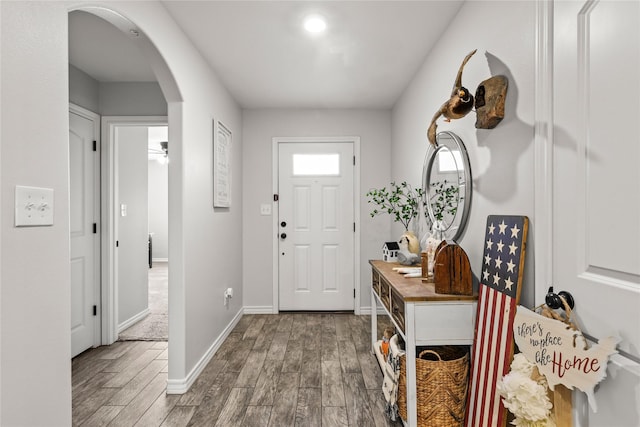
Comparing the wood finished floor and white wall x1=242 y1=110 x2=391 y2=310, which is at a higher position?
white wall x1=242 y1=110 x2=391 y2=310

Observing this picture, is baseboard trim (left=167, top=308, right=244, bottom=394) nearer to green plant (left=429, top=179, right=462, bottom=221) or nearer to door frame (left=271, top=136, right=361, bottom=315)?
door frame (left=271, top=136, right=361, bottom=315)

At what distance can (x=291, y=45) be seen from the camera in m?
2.65

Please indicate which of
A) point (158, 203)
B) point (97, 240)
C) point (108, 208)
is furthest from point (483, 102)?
point (158, 203)

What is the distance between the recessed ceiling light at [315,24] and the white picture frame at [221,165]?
3.83 ft

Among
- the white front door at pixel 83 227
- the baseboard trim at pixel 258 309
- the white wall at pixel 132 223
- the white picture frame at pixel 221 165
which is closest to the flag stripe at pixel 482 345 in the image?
the white picture frame at pixel 221 165

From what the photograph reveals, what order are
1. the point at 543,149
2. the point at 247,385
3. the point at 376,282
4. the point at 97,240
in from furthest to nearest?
the point at 97,240
the point at 376,282
the point at 247,385
the point at 543,149

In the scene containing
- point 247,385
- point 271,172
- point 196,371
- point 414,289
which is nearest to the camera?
point 414,289

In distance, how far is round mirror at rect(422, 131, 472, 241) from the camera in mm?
2096

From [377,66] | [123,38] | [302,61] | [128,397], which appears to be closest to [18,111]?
[123,38]

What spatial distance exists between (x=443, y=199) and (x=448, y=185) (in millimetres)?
124

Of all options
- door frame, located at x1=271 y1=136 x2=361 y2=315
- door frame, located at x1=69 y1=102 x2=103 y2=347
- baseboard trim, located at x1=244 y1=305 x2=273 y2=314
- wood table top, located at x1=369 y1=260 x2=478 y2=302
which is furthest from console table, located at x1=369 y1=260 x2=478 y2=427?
door frame, located at x1=69 y1=102 x2=103 y2=347

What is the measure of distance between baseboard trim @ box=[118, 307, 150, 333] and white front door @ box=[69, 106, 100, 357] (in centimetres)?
34

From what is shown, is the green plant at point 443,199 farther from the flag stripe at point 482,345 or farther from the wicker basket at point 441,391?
the wicker basket at point 441,391

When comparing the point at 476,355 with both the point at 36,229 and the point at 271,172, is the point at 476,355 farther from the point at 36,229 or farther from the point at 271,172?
the point at 271,172
